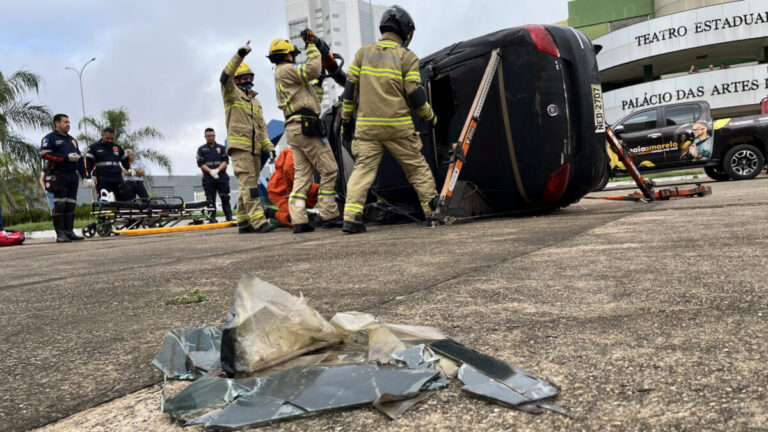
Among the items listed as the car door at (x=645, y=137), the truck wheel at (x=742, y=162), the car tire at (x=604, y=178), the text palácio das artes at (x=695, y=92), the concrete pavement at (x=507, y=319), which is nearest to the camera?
the concrete pavement at (x=507, y=319)

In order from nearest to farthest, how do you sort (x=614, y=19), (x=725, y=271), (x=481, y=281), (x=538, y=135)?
(x=725, y=271) < (x=481, y=281) < (x=538, y=135) < (x=614, y=19)

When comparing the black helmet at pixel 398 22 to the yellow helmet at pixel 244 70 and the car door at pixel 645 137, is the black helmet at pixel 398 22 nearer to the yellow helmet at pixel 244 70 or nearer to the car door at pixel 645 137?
the yellow helmet at pixel 244 70

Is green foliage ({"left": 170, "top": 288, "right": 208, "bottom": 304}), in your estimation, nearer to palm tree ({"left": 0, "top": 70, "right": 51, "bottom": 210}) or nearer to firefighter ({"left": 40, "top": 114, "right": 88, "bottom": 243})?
firefighter ({"left": 40, "top": 114, "right": 88, "bottom": 243})

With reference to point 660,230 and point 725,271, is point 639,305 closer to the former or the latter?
point 725,271

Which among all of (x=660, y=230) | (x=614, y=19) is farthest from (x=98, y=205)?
(x=614, y=19)

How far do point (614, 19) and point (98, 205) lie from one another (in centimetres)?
3227

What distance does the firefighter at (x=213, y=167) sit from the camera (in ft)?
34.3

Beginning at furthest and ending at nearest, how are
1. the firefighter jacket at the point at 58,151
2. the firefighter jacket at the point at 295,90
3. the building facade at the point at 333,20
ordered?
the building facade at the point at 333,20 → the firefighter jacket at the point at 58,151 → the firefighter jacket at the point at 295,90

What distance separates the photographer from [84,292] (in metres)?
2.39

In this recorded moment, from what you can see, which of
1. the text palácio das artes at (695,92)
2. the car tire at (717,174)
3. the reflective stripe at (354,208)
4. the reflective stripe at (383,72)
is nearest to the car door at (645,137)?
the car tire at (717,174)

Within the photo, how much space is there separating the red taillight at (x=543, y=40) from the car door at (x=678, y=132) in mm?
6745

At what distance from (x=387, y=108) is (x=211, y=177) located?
22.7 feet

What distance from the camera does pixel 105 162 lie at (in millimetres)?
9633

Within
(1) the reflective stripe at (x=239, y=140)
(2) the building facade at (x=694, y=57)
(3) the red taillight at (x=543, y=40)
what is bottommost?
(1) the reflective stripe at (x=239, y=140)
